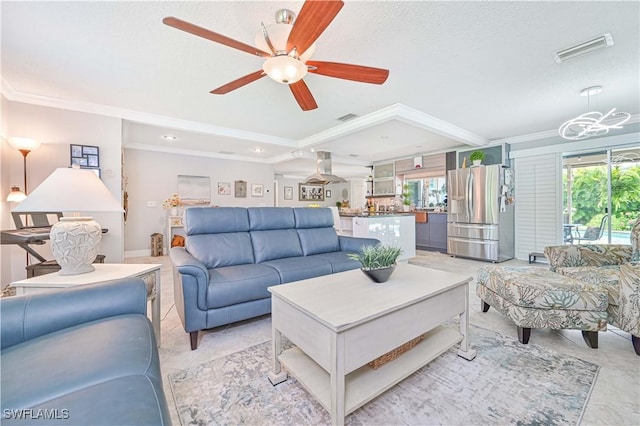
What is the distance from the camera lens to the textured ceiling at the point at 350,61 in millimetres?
1840

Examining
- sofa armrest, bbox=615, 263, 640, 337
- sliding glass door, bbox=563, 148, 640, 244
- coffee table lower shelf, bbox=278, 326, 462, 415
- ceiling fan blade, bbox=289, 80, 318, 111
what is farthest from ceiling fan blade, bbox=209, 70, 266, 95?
sliding glass door, bbox=563, 148, 640, 244

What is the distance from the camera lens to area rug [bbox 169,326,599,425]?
4.04 feet

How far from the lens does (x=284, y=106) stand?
3.57m

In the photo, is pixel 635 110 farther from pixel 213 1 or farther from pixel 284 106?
pixel 213 1

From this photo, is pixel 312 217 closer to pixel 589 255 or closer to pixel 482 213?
pixel 589 255

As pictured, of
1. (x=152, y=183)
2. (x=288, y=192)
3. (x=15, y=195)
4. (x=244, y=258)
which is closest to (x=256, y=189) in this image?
(x=152, y=183)

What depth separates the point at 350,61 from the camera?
7.95 ft

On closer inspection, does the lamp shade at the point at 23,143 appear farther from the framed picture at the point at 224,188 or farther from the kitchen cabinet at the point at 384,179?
the kitchen cabinet at the point at 384,179

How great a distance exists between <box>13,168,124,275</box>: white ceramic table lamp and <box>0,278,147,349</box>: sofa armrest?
577 millimetres

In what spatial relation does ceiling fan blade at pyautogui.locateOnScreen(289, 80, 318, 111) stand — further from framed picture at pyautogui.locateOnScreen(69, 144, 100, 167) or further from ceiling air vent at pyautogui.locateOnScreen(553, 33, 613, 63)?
framed picture at pyautogui.locateOnScreen(69, 144, 100, 167)

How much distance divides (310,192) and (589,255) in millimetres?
8519

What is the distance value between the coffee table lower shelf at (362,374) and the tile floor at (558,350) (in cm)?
60

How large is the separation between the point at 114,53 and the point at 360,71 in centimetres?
219

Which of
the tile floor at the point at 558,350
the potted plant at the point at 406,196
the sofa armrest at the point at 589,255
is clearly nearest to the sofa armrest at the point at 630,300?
the tile floor at the point at 558,350
